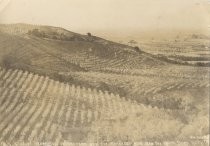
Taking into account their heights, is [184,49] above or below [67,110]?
above

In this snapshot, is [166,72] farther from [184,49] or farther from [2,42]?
[2,42]

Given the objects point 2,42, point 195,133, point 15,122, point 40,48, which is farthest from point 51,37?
point 195,133

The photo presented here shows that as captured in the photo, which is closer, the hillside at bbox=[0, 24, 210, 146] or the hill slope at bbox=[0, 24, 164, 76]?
the hillside at bbox=[0, 24, 210, 146]

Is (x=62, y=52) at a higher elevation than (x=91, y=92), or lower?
higher

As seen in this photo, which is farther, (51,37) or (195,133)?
(51,37)

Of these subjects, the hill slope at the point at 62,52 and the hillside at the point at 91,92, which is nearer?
the hillside at the point at 91,92
